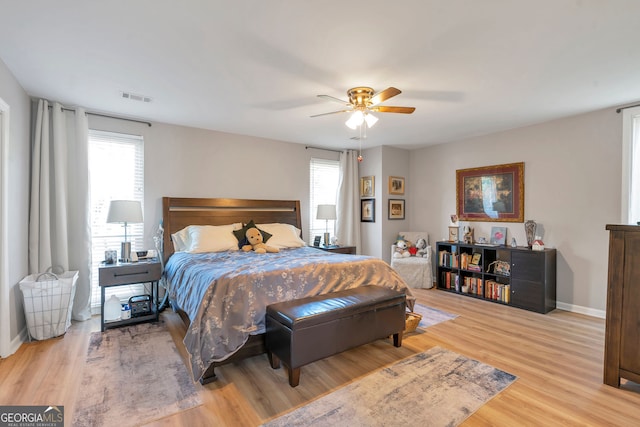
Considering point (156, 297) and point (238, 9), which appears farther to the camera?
point (156, 297)

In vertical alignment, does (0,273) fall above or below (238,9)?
below

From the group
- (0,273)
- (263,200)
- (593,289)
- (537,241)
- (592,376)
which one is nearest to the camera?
(592,376)

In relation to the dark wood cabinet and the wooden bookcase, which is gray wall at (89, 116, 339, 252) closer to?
the wooden bookcase

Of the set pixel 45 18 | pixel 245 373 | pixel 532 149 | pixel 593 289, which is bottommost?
pixel 245 373

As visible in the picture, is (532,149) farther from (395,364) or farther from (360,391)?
(360,391)

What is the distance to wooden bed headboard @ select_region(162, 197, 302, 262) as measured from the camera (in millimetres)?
4207

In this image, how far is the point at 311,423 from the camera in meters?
1.89

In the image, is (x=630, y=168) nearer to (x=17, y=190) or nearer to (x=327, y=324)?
(x=327, y=324)

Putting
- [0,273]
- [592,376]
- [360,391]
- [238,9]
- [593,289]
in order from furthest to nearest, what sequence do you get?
[593,289] < [0,273] < [592,376] < [360,391] < [238,9]

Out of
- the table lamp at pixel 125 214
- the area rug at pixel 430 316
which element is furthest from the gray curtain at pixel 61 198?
the area rug at pixel 430 316

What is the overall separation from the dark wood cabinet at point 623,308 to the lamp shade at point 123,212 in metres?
4.51

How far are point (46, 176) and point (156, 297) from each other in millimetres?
1817

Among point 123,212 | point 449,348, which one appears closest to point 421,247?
point 449,348

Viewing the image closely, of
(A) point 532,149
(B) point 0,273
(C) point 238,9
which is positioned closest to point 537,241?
(A) point 532,149
